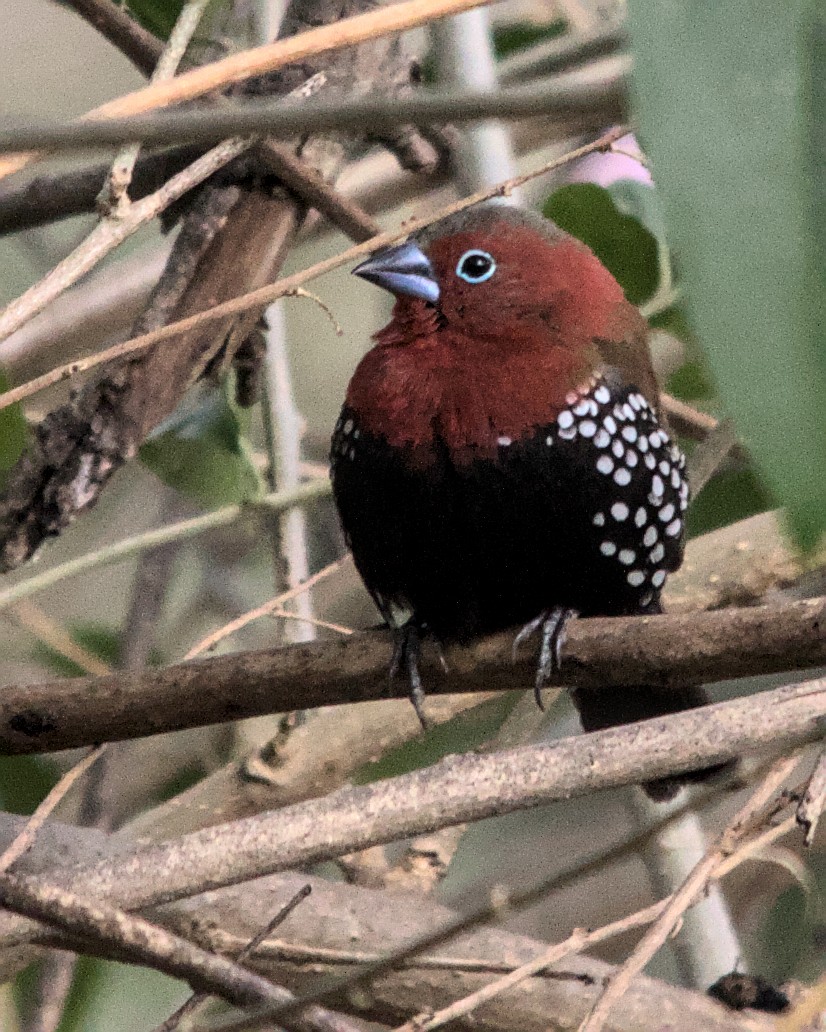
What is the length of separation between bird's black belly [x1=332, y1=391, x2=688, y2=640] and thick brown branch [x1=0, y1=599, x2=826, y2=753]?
30 centimetres

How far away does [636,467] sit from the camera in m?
2.44

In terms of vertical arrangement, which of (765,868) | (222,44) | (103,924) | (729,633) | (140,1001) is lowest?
(765,868)

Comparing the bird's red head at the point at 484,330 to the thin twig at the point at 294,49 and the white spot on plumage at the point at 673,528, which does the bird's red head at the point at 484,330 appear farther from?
the thin twig at the point at 294,49

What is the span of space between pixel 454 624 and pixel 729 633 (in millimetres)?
856

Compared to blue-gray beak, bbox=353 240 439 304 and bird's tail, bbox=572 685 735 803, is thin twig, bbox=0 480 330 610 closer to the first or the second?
blue-gray beak, bbox=353 240 439 304

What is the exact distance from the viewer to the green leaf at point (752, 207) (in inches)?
17.9

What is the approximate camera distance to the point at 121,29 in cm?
262

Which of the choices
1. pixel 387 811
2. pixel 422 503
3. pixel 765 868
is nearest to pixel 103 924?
pixel 387 811

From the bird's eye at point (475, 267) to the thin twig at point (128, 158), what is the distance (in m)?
0.63

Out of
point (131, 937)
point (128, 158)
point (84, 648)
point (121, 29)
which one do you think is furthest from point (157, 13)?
point (131, 937)

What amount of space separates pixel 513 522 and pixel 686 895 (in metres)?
0.84

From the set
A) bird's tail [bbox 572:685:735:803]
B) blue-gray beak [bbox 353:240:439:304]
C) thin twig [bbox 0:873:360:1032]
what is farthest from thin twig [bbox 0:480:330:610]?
thin twig [bbox 0:873:360:1032]

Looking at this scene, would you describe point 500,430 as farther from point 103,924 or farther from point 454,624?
point 103,924

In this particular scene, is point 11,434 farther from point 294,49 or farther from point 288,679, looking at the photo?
point 294,49
